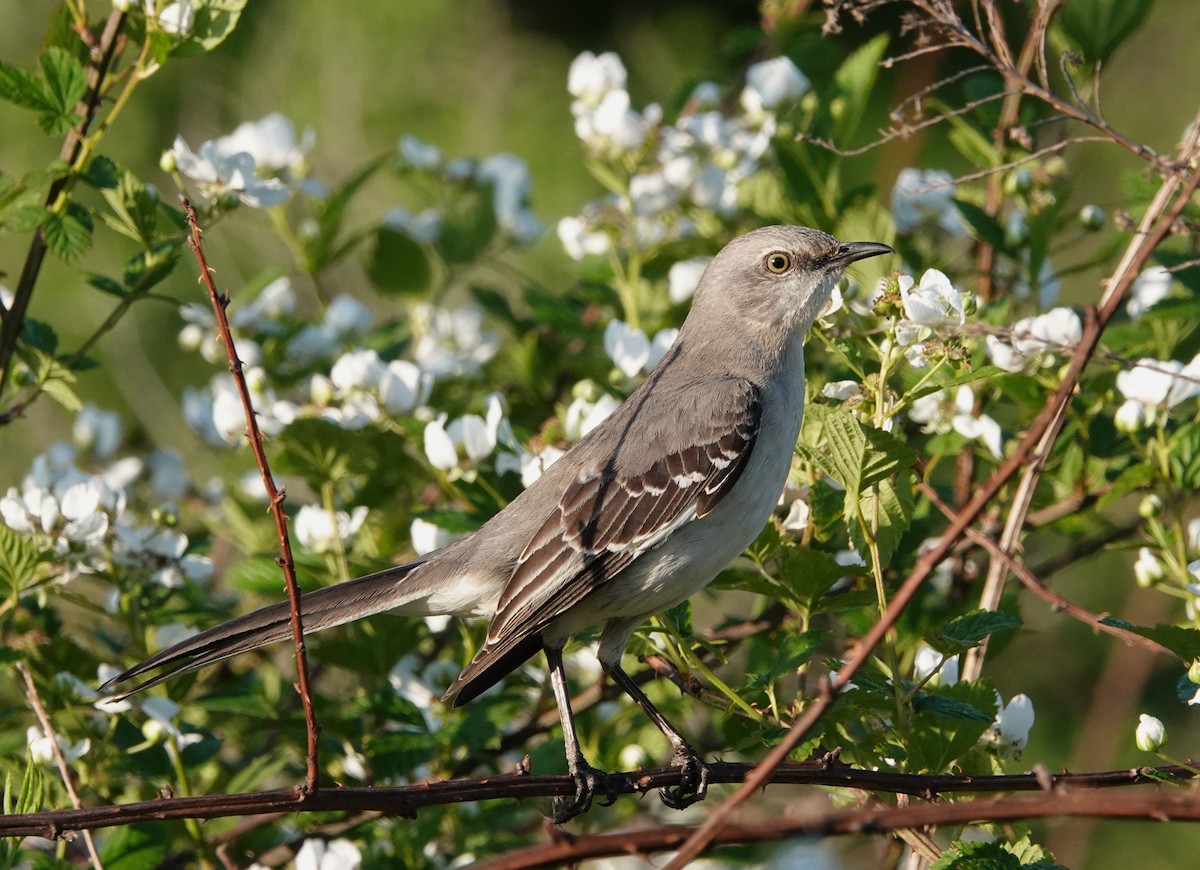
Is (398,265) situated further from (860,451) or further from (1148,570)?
(1148,570)

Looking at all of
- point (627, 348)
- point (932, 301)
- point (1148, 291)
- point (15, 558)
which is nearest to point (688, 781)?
point (627, 348)

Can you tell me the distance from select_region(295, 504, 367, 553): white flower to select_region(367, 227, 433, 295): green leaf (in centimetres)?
118

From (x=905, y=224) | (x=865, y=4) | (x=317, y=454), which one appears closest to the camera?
(x=865, y=4)

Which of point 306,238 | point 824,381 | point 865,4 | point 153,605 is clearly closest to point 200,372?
point 306,238

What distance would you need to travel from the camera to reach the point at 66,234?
3330 millimetres

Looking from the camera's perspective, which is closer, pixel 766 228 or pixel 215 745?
pixel 215 745

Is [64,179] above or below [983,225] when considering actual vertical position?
above

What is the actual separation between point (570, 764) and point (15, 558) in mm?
1548

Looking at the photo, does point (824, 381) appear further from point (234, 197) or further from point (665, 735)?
point (234, 197)

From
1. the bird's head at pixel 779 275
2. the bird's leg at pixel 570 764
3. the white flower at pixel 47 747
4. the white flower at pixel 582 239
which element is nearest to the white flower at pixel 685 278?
the white flower at pixel 582 239

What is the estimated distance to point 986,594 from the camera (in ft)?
11.0

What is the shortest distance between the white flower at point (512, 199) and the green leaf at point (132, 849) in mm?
2569

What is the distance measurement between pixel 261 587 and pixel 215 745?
45 cm

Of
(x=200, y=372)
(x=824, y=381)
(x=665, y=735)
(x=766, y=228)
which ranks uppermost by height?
(x=766, y=228)
